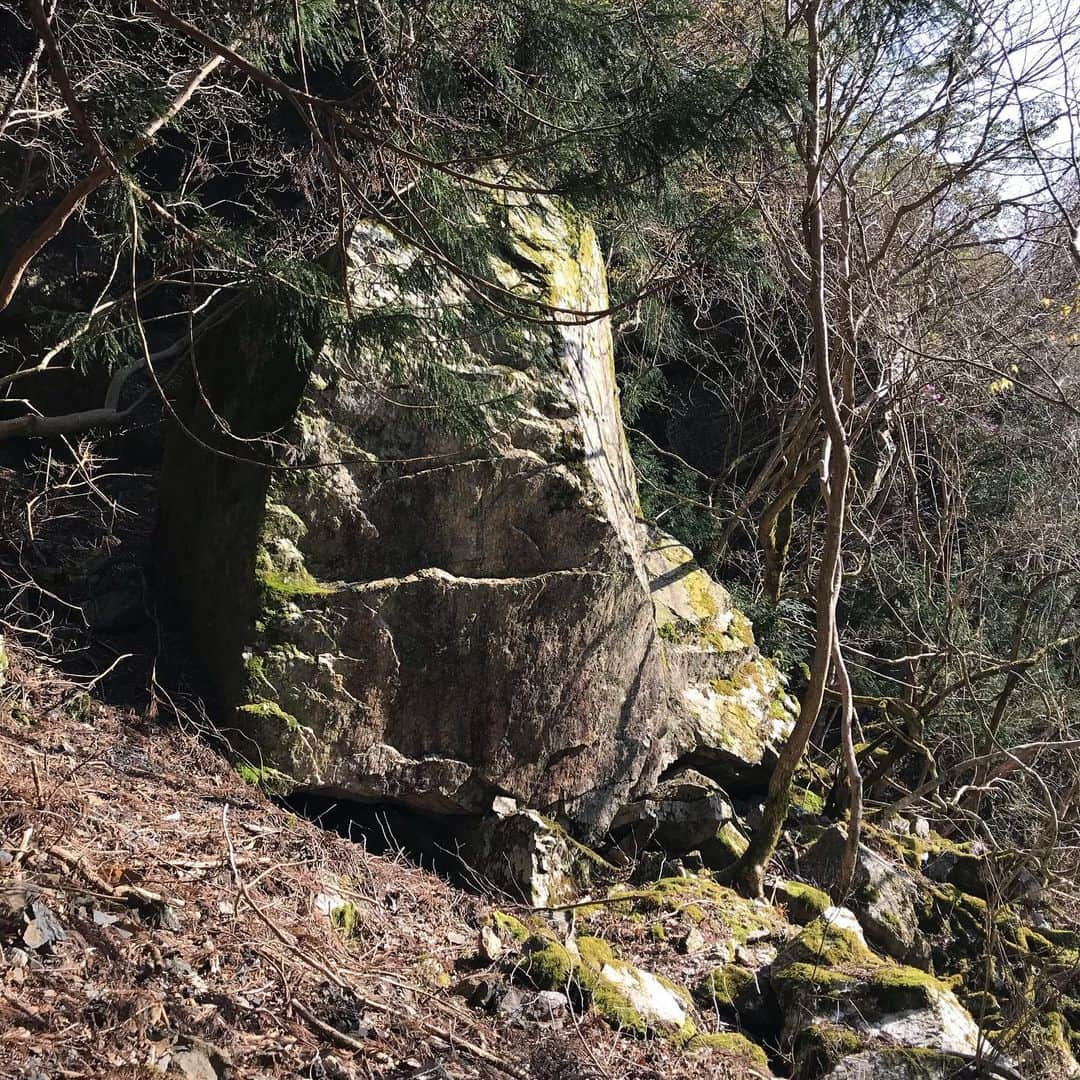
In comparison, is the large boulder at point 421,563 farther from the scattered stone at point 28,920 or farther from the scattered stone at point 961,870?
the scattered stone at point 961,870

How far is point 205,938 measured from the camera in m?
3.65

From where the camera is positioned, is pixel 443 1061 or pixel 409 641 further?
pixel 409 641

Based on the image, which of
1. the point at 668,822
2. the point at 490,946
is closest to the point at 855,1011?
the point at 490,946

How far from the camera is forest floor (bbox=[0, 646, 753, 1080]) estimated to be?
10.2ft

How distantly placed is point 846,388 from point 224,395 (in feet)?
13.4

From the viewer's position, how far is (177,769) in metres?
4.82

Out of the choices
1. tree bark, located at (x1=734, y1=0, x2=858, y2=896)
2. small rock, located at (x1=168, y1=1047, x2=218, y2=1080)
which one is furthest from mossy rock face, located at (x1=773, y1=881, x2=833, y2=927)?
small rock, located at (x1=168, y1=1047, x2=218, y2=1080)

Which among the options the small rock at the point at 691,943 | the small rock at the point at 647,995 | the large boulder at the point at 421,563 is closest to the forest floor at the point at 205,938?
the small rock at the point at 647,995

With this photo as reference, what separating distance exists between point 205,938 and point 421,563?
7.51ft

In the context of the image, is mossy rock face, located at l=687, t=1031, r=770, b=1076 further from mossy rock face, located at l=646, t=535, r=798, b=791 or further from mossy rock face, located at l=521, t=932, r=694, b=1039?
mossy rock face, located at l=646, t=535, r=798, b=791

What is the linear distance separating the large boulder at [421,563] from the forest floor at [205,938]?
53cm

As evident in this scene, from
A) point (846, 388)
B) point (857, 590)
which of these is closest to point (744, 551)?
point (857, 590)

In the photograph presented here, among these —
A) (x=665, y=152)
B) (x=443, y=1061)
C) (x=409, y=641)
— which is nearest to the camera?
(x=443, y=1061)

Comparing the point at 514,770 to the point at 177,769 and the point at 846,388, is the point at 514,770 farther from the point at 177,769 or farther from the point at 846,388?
the point at 846,388
